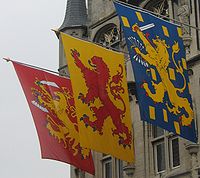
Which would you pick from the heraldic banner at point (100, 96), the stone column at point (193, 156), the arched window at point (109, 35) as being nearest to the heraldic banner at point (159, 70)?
the stone column at point (193, 156)

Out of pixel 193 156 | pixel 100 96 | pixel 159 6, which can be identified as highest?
pixel 159 6

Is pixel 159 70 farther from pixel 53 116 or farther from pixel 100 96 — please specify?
pixel 53 116

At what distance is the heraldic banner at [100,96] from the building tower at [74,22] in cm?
900

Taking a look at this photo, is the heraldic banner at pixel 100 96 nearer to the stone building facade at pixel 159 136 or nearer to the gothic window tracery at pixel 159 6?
the stone building facade at pixel 159 136

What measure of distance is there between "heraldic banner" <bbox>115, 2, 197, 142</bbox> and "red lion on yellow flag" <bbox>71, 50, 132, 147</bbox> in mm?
2344

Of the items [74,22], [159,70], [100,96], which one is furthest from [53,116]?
[74,22]

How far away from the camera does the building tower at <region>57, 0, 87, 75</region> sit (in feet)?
95.7

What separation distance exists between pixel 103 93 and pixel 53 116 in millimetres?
2526

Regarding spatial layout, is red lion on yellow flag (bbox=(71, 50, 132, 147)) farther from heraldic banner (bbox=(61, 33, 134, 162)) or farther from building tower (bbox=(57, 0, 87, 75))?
building tower (bbox=(57, 0, 87, 75))

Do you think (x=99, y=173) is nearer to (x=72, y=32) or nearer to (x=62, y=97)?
(x=62, y=97)

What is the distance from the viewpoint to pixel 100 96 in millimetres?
19922

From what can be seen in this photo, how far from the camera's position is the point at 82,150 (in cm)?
2158

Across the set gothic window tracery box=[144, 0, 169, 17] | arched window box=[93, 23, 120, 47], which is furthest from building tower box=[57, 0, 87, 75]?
gothic window tracery box=[144, 0, 169, 17]

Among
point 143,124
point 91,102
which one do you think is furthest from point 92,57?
point 143,124
